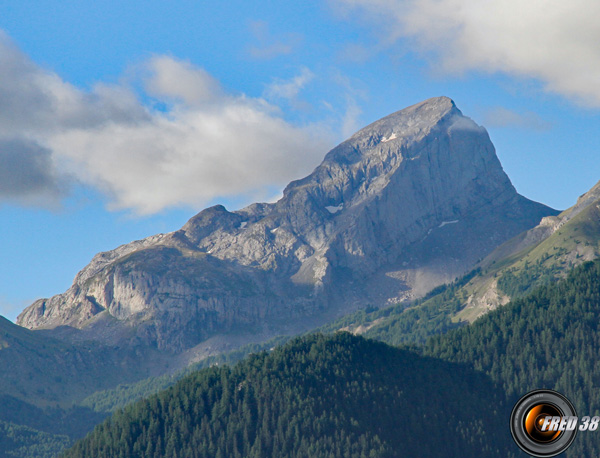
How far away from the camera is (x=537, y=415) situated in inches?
5458

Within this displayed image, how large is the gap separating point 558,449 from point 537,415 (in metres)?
8.00

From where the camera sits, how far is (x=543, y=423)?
140m

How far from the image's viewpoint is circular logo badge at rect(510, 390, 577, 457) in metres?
136

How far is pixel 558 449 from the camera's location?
141125 mm

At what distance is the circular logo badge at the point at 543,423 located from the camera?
447ft
